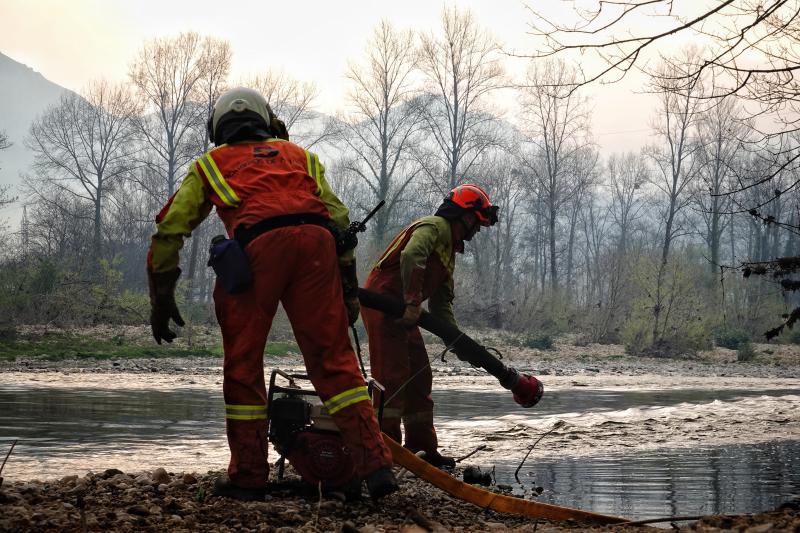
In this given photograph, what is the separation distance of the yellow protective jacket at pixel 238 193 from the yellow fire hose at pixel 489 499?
3.96 feet

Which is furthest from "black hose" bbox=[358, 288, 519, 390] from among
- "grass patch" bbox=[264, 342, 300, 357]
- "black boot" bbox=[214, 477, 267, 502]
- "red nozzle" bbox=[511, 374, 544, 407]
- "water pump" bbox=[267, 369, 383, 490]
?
"grass patch" bbox=[264, 342, 300, 357]

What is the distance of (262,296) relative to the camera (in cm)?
458

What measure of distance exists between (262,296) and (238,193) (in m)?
0.56

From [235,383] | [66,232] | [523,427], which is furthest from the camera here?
[66,232]

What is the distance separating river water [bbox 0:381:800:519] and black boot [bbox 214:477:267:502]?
64.4 inches

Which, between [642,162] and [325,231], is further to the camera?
[642,162]

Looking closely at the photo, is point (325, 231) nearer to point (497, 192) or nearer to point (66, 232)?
point (66, 232)

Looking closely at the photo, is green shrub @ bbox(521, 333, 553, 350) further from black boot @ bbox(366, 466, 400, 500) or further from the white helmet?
black boot @ bbox(366, 466, 400, 500)

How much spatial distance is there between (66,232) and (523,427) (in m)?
44.0

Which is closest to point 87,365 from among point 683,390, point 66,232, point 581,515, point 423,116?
point 683,390

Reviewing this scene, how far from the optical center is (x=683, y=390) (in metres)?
16.1

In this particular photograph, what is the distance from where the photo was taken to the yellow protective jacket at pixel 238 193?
4562 mm

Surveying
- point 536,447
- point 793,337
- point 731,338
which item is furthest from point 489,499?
point 793,337

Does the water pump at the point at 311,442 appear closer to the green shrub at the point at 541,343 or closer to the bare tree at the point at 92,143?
the green shrub at the point at 541,343
